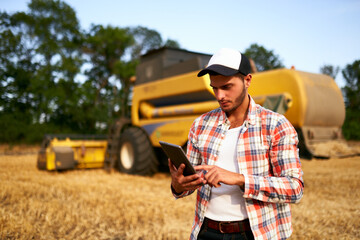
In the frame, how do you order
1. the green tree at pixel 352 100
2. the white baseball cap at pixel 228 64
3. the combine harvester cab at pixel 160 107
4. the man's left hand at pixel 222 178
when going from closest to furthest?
the man's left hand at pixel 222 178
the white baseball cap at pixel 228 64
the combine harvester cab at pixel 160 107
the green tree at pixel 352 100

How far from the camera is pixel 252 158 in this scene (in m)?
1.43

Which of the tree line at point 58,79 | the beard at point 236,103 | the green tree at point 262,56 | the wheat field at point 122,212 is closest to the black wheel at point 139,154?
the wheat field at point 122,212

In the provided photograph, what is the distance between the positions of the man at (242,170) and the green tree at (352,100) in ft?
49.8

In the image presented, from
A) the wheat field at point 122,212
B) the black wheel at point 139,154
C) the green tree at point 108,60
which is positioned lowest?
the wheat field at point 122,212

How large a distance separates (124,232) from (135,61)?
23.6m

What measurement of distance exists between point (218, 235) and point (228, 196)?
0.59 feet

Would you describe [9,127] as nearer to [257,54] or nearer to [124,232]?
[124,232]

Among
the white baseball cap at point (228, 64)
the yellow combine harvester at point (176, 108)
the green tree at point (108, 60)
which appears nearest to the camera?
the white baseball cap at point (228, 64)

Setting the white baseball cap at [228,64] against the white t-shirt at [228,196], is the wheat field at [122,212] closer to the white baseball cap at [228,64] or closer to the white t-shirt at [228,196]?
the white t-shirt at [228,196]

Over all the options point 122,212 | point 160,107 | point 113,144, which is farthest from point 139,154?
→ point 122,212

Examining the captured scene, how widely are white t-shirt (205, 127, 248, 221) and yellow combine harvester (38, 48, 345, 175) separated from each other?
2.59 meters

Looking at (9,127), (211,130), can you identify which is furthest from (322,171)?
(9,127)

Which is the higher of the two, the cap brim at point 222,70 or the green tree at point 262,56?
the green tree at point 262,56

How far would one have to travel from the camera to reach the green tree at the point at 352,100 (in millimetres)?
15078
